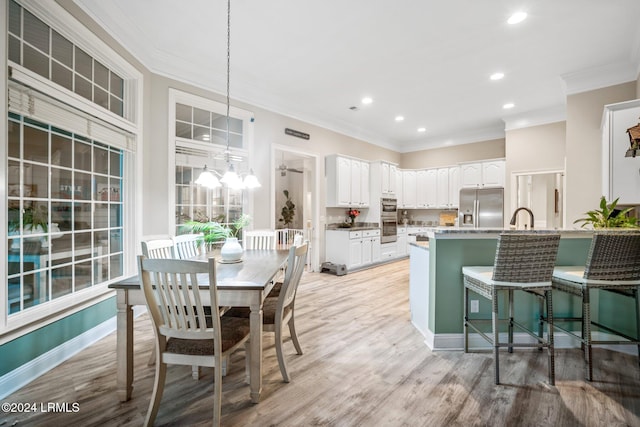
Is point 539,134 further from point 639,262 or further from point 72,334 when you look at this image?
point 72,334

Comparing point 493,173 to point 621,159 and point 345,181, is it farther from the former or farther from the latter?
point 621,159

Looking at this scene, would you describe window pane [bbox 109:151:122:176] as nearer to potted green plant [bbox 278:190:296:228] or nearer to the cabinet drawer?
the cabinet drawer

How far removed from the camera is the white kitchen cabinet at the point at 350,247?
580cm

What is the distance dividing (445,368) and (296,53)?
3683 mm

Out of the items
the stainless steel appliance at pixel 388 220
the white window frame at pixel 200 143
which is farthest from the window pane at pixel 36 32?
the stainless steel appliance at pixel 388 220

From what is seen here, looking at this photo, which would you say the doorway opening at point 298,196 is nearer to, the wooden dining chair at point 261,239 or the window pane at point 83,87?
the wooden dining chair at point 261,239

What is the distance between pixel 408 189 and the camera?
791cm

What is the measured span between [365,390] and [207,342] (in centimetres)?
112

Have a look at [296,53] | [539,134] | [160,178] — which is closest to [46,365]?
[160,178]

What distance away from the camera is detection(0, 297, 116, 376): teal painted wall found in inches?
78.4

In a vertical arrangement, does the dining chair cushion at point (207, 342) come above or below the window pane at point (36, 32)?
below

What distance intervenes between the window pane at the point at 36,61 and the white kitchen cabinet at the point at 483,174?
23.6 ft

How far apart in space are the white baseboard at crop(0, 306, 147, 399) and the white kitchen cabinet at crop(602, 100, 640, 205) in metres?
5.12

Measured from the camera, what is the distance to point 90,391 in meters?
2.01
